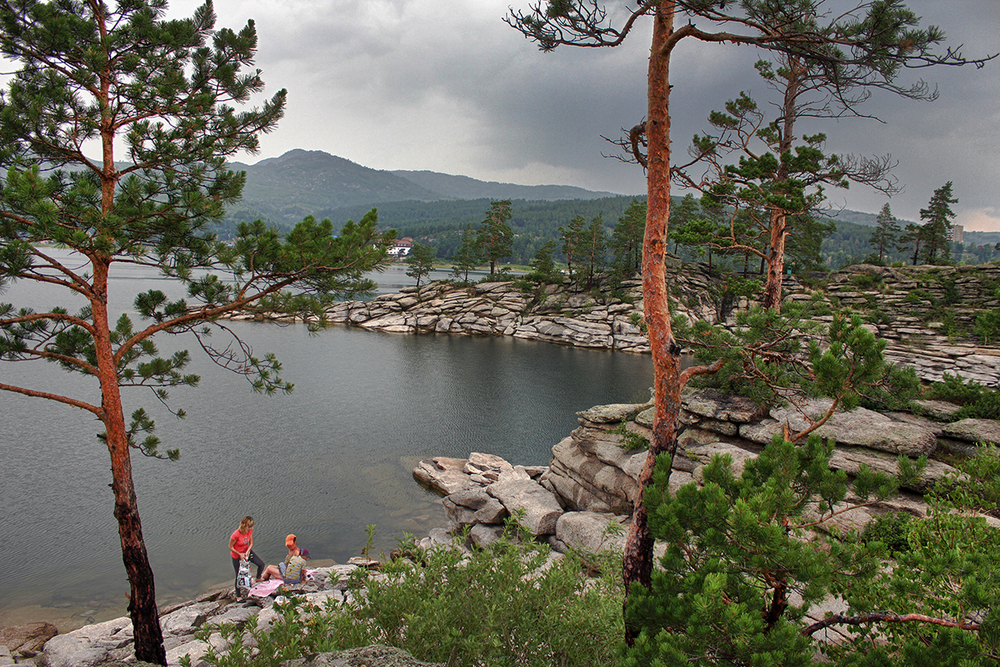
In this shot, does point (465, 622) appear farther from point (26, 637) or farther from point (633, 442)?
point (26, 637)

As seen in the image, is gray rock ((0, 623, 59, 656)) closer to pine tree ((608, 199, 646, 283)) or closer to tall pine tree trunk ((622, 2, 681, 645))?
tall pine tree trunk ((622, 2, 681, 645))

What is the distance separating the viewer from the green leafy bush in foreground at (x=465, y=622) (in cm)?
410

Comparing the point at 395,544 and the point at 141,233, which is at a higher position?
the point at 141,233

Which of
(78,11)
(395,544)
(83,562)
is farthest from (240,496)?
(78,11)

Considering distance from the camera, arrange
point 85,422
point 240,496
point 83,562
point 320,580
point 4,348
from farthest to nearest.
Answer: point 85,422
point 240,496
point 83,562
point 320,580
point 4,348

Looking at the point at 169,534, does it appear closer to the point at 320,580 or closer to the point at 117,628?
the point at 117,628

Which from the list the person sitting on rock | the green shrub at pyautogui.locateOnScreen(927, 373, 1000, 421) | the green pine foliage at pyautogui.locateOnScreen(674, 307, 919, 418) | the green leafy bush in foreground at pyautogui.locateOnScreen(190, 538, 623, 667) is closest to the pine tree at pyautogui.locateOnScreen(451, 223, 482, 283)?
the person sitting on rock

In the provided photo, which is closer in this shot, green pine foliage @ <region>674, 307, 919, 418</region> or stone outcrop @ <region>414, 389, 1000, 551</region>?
green pine foliage @ <region>674, 307, 919, 418</region>

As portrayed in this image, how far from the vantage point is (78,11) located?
674 cm

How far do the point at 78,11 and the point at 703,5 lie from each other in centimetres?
828

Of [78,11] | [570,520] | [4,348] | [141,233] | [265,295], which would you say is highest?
[78,11]

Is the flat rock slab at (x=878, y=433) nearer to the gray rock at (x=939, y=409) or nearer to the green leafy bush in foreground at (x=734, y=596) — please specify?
the gray rock at (x=939, y=409)

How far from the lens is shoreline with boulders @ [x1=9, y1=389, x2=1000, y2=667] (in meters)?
7.30

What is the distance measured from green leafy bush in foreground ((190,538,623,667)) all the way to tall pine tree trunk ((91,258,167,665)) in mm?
2703
